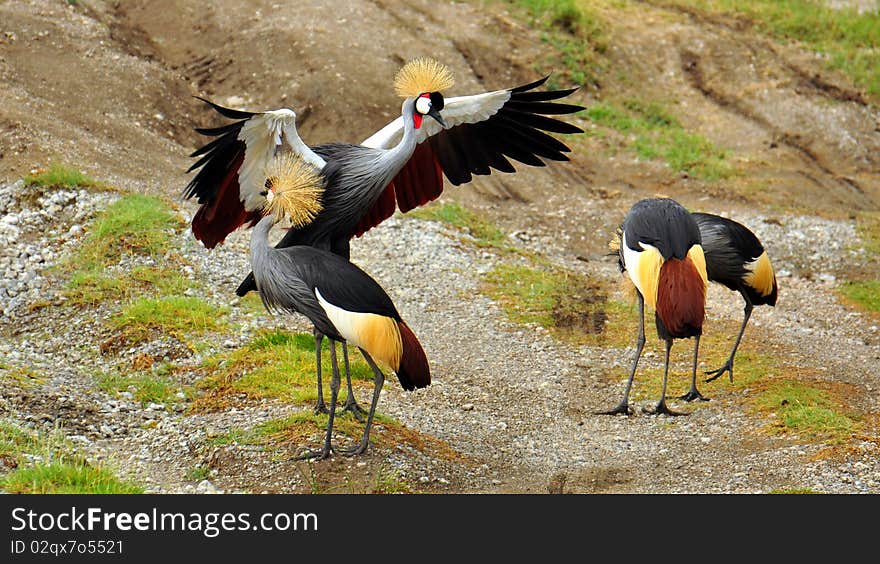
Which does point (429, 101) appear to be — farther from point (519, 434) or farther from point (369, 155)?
point (519, 434)

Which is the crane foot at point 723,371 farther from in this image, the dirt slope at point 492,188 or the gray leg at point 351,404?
the gray leg at point 351,404

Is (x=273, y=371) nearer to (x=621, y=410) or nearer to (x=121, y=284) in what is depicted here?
(x=121, y=284)

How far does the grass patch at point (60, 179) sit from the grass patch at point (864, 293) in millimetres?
7569

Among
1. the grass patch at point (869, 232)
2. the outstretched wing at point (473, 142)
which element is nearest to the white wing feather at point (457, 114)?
the outstretched wing at point (473, 142)

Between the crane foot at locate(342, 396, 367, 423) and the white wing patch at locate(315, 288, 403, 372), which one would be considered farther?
the crane foot at locate(342, 396, 367, 423)

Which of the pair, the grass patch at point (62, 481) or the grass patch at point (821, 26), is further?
the grass patch at point (821, 26)

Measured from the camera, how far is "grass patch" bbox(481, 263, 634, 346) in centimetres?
941

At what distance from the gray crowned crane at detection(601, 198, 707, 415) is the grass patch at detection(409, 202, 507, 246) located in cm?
388

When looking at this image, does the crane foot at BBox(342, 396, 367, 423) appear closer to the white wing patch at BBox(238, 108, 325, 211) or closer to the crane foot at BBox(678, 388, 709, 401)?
the white wing patch at BBox(238, 108, 325, 211)

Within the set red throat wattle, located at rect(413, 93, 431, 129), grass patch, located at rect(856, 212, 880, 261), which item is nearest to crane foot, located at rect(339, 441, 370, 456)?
red throat wattle, located at rect(413, 93, 431, 129)

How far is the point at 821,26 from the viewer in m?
18.1

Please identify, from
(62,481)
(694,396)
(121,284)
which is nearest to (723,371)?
(694,396)

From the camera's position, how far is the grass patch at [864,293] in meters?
10.7

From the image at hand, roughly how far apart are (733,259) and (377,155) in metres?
3.11
